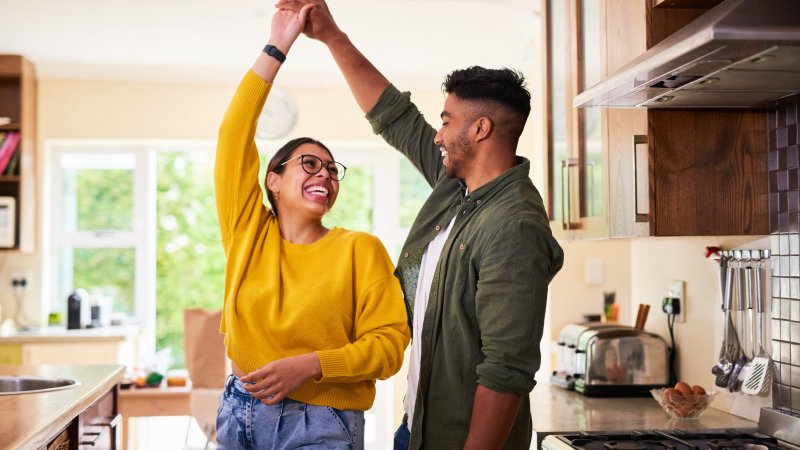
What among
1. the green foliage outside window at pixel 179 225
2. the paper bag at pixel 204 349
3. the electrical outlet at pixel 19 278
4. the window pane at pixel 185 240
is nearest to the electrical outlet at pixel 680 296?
the paper bag at pixel 204 349

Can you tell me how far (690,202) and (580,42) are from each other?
0.67 metres

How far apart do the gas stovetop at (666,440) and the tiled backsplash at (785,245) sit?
14 centimetres

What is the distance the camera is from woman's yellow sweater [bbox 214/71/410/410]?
1831 millimetres

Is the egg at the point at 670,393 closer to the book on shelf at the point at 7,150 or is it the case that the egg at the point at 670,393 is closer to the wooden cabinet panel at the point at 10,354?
the wooden cabinet panel at the point at 10,354

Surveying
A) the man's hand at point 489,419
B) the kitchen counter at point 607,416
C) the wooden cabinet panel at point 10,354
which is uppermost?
the man's hand at point 489,419

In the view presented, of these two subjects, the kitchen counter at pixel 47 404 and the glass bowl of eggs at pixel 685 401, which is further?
the glass bowl of eggs at pixel 685 401

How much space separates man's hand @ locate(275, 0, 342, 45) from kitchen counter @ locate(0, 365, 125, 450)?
3.59 ft

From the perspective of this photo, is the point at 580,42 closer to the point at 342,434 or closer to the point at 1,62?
the point at 342,434

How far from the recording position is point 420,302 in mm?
1926

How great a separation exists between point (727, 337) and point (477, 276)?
1.04 metres

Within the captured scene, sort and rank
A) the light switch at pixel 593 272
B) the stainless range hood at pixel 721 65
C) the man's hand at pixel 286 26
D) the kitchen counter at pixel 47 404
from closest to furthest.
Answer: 1. the stainless range hood at pixel 721 65
2. the kitchen counter at pixel 47 404
3. the man's hand at pixel 286 26
4. the light switch at pixel 593 272

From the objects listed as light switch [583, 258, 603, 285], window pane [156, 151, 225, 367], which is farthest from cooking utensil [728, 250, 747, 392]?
window pane [156, 151, 225, 367]

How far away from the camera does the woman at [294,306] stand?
182 centimetres

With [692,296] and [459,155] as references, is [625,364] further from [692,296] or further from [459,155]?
[459,155]
